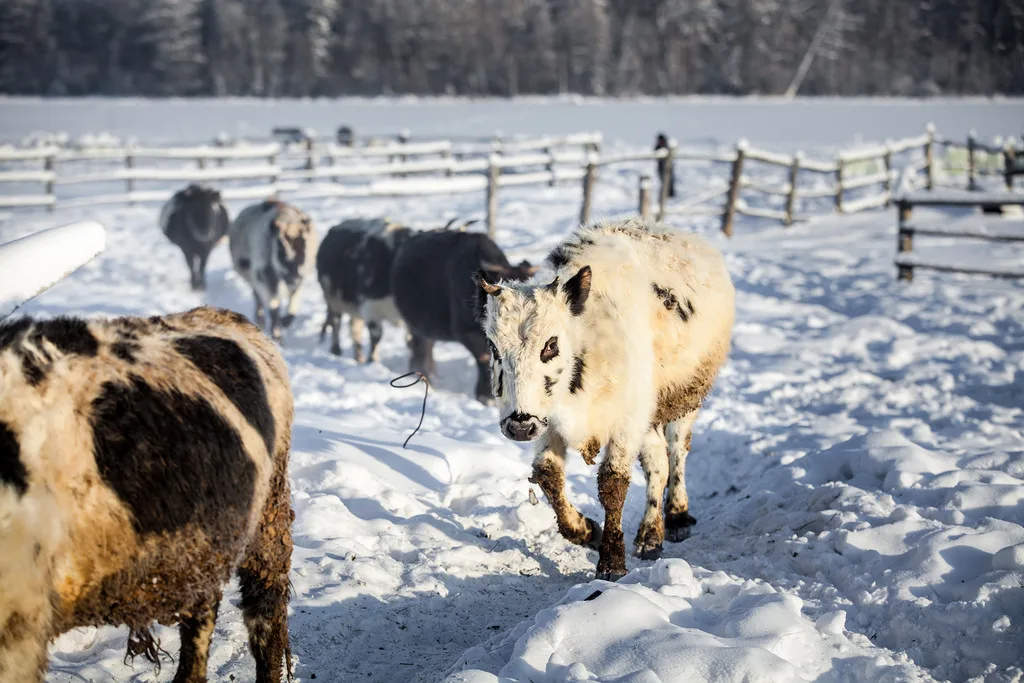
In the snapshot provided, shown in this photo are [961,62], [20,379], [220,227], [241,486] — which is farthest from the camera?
[961,62]

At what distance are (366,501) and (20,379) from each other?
300cm

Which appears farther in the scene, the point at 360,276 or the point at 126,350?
the point at 360,276

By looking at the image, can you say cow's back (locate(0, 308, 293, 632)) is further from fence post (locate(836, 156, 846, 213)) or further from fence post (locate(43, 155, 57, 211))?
fence post (locate(836, 156, 846, 213))

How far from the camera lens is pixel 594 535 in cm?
507

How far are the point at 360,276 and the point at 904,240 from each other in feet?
26.5

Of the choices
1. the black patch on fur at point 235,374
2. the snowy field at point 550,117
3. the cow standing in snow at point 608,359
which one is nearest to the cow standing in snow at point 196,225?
the cow standing in snow at point 608,359

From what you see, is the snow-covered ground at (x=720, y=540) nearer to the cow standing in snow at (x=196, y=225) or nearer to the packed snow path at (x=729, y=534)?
the packed snow path at (x=729, y=534)

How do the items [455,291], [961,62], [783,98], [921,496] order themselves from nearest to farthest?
[921,496]
[455,291]
[961,62]
[783,98]

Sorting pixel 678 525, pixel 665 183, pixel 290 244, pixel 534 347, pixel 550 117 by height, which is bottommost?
pixel 678 525

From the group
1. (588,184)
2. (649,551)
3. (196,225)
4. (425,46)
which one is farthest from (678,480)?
(425,46)

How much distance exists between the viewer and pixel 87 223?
11.9ft

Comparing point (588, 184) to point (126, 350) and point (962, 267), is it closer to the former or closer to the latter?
point (962, 267)

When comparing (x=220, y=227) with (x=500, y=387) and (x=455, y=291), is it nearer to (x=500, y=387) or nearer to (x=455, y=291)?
(x=455, y=291)

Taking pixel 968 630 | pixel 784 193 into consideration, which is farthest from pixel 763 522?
pixel 784 193
